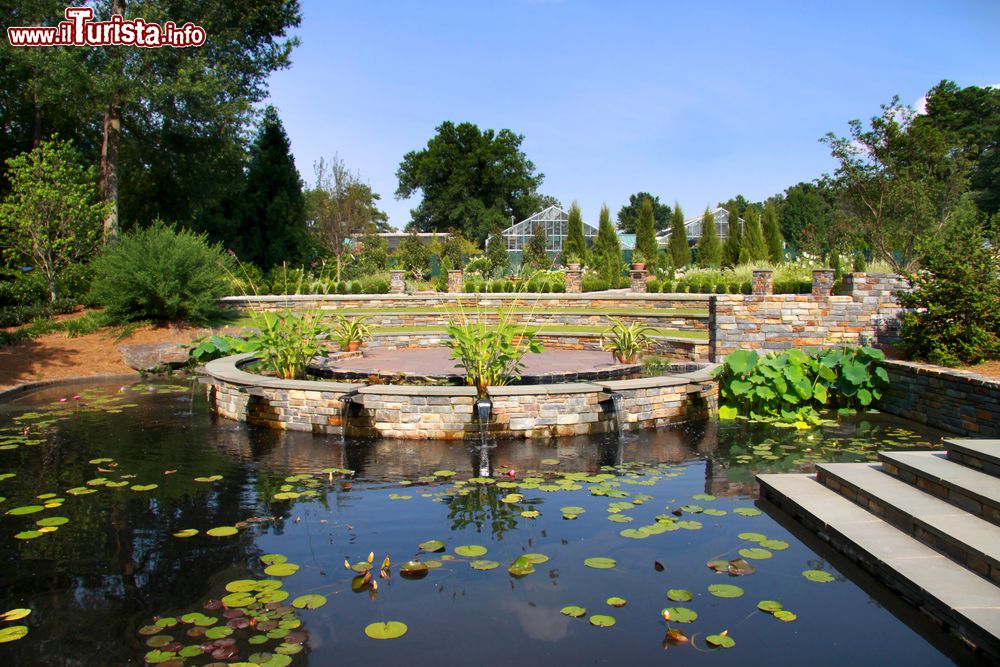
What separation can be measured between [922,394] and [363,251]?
76.9 feet

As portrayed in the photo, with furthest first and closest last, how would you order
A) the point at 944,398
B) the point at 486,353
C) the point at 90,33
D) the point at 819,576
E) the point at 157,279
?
the point at 90,33 → the point at 157,279 → the point at 486,353 → the point at 944,398 → the point at 819,576

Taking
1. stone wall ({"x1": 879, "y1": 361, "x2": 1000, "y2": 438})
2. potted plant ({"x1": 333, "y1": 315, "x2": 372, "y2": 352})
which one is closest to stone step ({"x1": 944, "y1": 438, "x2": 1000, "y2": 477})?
stone wall ({"x1": 879, "y1": 361, "x2": 1000, "y2": 438})

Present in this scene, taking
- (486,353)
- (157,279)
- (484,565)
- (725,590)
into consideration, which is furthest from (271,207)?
(725,590)

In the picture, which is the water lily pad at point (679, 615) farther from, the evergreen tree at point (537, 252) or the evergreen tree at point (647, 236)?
the evergreen tree at point (647, 236)

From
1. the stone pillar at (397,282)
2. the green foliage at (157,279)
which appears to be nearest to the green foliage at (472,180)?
the stone pillar at (397,282)

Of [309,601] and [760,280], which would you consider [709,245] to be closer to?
[760,280]

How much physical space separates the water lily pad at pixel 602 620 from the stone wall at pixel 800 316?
6.14 meters

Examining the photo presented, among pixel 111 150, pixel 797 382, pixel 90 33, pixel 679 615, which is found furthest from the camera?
pixel 111 150

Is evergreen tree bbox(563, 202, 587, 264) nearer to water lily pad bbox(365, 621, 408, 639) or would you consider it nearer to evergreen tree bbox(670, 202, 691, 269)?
evergreen tree bbox(670, 202, 691, 269)

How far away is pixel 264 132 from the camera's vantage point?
71.4ft

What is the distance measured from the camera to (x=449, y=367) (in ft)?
27.0

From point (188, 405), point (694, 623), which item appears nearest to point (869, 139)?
point (188, 405)

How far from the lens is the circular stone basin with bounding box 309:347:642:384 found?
751cm

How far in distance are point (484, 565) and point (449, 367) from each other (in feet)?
16.0
